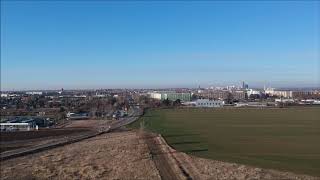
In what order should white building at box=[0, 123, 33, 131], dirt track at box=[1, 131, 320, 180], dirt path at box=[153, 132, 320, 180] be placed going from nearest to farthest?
dirt path at box=[153, 132, 320, 180] → dirt track at box=[1, 131, 320, 180] → white building at box=[0, 123, 33, 131]

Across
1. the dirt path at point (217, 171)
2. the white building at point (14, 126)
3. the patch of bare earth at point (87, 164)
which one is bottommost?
the white building at point (14, 126)

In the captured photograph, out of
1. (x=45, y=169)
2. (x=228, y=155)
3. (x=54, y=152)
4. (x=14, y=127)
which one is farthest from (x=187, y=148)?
(x=14, y=127)

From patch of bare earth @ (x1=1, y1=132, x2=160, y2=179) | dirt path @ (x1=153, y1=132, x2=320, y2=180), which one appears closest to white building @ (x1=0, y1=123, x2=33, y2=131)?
patch of bare earth @ (x1=1, y1=132, x2=160, y2=179)

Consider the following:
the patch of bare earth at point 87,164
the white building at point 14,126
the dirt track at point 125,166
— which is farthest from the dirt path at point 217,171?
the white building at point 14,126

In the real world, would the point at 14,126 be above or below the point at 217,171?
below

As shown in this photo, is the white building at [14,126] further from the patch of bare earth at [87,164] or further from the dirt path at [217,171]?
the dirt path at [217,171]

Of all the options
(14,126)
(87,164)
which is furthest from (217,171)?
(14,126)

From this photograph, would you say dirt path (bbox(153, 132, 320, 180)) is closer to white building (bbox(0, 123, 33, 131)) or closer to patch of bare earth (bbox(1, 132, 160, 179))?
patch of bare earth (bbox(1, 132, 160, 179))

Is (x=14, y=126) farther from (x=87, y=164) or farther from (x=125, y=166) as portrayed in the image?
(x=125, y=166)

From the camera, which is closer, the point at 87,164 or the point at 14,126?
the point at 87,164
